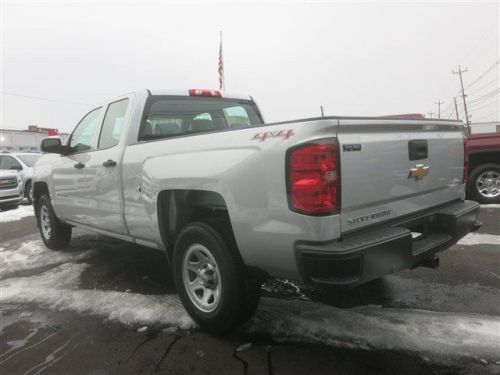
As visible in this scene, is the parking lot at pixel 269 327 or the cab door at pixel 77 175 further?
the cab door at pixel 77 175

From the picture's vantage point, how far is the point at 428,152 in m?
3.03

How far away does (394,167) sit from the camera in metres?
2.71

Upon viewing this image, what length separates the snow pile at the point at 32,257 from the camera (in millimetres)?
5260

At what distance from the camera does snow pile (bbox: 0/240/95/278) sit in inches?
A: 207

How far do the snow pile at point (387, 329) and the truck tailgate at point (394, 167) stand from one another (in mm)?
872

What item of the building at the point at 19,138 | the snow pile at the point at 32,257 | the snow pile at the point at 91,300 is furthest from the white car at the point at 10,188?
the building at the point at 19,138

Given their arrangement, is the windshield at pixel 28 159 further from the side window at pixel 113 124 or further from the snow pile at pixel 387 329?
the snow pile at pixel 387 329

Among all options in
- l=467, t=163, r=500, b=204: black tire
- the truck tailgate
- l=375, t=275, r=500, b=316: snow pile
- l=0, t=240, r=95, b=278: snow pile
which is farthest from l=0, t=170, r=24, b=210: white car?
→ the truck tailgate

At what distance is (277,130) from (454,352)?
1835 millimetres

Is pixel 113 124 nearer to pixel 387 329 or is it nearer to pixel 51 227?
pixel 51 227

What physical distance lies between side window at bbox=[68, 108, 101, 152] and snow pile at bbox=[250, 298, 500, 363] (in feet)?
9.13

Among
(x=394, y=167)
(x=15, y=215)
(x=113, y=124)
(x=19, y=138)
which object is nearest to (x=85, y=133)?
(x=113, y=124)

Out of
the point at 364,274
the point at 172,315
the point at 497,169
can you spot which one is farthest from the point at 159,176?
the point at 497,169

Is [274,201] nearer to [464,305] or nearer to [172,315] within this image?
[172,315]
